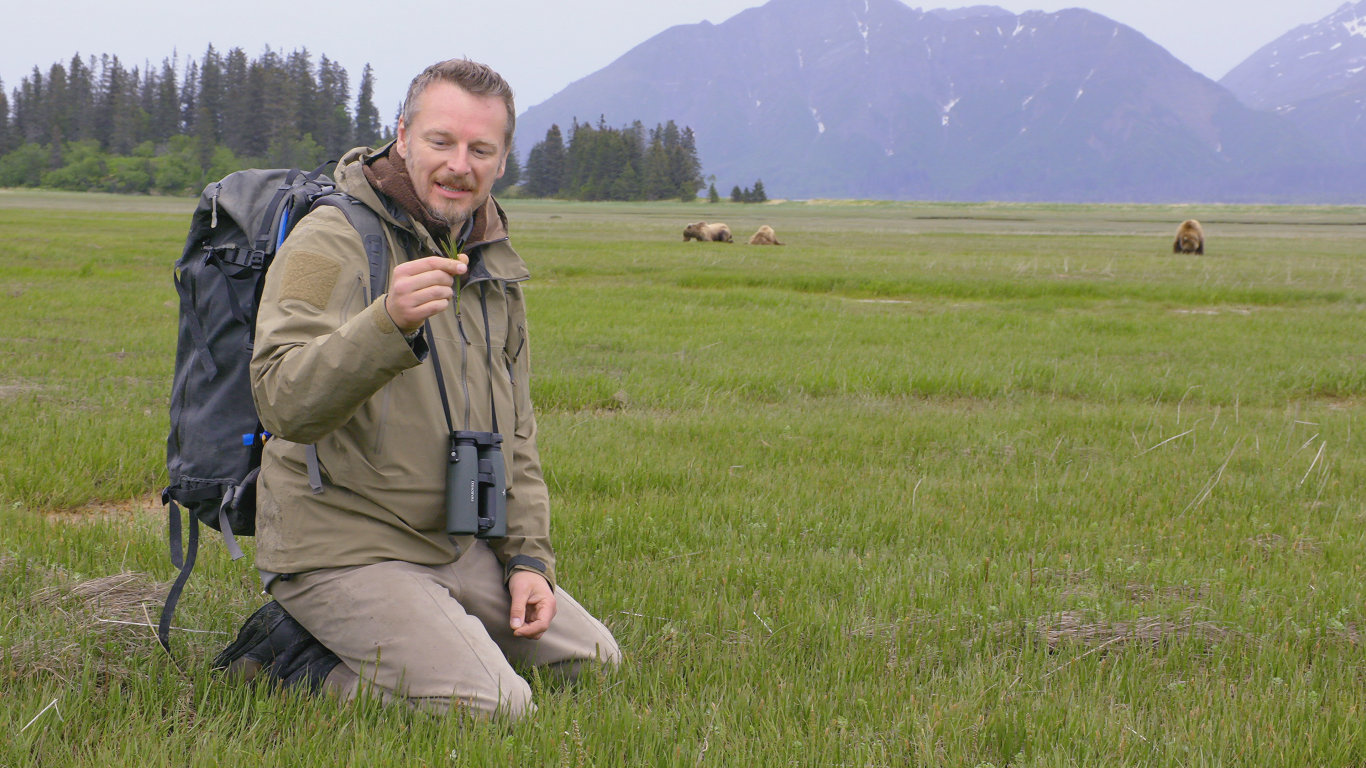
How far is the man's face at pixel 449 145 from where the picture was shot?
3.46 meters

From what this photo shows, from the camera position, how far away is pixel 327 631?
3.42 m

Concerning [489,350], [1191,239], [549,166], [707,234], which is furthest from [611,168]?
[489,350]

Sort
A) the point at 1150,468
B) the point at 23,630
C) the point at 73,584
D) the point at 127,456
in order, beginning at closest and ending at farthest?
the point at 23,630 → the point at 73,584 → the point at 127,456 → the point at 1150,468

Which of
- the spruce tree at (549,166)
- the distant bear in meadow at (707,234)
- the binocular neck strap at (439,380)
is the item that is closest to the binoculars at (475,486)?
the binocular neck strap at (439,380)

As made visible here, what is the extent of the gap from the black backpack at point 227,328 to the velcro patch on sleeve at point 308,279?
170 mm

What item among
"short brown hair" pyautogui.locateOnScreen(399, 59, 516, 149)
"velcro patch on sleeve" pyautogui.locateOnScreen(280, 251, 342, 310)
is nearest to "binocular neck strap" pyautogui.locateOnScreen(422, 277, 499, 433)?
"velcro patch on sleeve" pyautogui.locateOnScreen(280, 251, 342, 310)

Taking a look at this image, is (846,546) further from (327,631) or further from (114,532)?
(114,532)

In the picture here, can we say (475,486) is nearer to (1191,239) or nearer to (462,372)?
(462,372)

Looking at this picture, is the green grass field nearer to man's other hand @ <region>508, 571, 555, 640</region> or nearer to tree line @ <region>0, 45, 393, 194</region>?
man's other hand @ <region>508, 571, 555, 640</region>

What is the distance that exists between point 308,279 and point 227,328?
0.42 metres

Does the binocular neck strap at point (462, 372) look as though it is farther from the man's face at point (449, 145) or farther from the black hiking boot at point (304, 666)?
the black hiking boot at point (304, 666)

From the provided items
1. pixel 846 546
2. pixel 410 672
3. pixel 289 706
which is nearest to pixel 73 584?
pixel 289 706

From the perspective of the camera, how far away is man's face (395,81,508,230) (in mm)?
3465

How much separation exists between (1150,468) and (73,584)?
6531 millimetres
